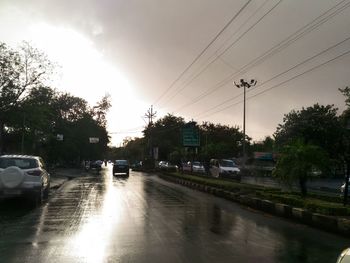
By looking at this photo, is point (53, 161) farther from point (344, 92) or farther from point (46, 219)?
point (46, 219)

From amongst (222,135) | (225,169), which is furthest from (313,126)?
(222,135)

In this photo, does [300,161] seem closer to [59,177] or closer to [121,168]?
[59,177]

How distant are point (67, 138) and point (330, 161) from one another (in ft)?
210

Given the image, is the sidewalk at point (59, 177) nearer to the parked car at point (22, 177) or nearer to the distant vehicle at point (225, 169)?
the parked car at point (22, 177)

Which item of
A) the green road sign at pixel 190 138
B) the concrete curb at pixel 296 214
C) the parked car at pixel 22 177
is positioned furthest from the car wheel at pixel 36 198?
the green road sign at pixel 190 138

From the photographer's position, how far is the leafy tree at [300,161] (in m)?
19.3

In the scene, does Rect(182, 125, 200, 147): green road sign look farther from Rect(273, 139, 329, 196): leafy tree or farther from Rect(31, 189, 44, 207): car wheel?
Rect(31, 189, 44, 207): car wheel

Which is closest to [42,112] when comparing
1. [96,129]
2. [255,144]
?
[96,129]

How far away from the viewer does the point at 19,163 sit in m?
19.1

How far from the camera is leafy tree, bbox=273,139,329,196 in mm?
19297

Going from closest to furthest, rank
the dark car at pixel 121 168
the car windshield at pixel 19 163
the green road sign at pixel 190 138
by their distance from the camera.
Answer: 1. the car windshield at pixel 19 163
2. the green road sign at pixel 190 138
3. the dark car at pixel 121 168

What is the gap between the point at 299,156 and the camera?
19328 mm

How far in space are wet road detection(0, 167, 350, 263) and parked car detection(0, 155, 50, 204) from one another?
2.60ft

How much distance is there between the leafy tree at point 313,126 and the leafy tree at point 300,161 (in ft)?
90.9
